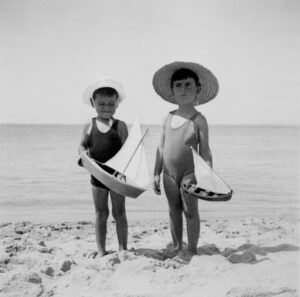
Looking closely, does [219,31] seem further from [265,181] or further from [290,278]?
[265,181]

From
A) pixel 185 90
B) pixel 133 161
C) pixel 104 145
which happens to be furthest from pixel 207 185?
pixel 104 145

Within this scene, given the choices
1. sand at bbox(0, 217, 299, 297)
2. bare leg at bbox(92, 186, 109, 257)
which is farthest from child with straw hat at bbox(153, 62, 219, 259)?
bare leg at bbox(92, 186, 109, 257)

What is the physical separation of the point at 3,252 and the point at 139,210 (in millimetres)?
1920

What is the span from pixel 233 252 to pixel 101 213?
3.17 ft

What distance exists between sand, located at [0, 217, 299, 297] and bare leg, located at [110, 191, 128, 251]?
0.31 ft

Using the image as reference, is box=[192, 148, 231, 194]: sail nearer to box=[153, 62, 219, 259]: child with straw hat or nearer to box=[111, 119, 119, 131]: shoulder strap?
box=[153, 62, 219, 259]: child with straw hat

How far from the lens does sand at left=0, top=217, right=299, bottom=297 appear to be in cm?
236

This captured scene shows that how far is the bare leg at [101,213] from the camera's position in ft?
9.61

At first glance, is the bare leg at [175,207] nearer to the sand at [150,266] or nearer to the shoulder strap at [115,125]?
the sand at [150,266]

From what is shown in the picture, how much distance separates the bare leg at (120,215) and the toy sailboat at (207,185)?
555 mm

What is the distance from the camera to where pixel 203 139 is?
276cm

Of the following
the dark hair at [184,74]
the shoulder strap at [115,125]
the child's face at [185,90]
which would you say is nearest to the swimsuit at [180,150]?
the child's face at [185,90]

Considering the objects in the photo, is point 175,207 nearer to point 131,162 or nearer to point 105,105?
point 131,162

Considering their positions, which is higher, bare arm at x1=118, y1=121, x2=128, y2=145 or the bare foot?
bare arm at x1=118, y1=121, x2=128, y2=145
